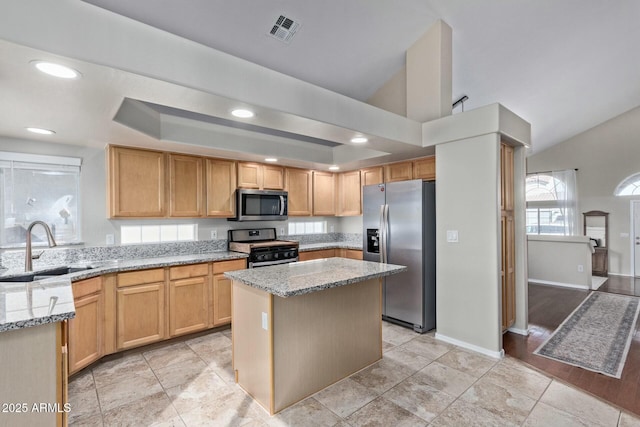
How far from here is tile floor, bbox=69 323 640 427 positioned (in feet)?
6.95

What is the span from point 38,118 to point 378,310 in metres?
3.39

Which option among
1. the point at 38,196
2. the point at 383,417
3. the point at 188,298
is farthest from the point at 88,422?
the point at 38,196

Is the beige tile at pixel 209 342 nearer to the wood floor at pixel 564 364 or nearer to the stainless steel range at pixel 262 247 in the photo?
the stainless steel range at pixel 262 247

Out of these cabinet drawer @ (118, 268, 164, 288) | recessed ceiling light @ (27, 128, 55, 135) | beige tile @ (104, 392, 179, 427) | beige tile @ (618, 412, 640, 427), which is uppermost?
recessed ceiling light @ (27, 128, 55, 135)

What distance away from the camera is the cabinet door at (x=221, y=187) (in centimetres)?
405

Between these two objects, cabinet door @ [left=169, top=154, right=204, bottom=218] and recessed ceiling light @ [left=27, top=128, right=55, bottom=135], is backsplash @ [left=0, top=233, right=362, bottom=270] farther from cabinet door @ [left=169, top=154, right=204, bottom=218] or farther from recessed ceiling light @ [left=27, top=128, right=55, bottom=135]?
recessed ceiling light @ [left=27, top=128, right=55, bottom=135]

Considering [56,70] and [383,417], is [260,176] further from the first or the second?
[383,417]

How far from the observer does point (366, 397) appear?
7.82 ft

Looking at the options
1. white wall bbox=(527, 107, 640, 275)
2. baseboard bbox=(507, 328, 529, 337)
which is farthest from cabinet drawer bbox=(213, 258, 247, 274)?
white wall bbox=(527, 107, 640, 275)

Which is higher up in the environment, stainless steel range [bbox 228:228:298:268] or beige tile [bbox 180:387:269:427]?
stainless steel range [bbox 228:228:298:268]

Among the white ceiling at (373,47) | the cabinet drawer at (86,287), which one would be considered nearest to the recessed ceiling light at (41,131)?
the white ceiling at (373,47)

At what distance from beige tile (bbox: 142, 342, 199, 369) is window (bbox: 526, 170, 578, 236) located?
9276 millimetres

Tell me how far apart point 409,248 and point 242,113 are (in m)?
2.55

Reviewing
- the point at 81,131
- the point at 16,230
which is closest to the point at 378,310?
the point at 81,131
